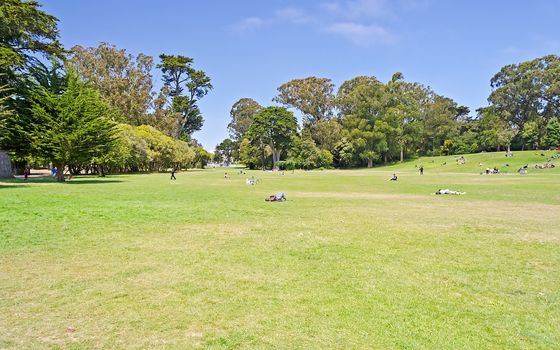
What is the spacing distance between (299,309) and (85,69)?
228 feet

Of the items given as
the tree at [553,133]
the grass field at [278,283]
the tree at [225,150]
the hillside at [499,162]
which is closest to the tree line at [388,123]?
the tree at [553,133]

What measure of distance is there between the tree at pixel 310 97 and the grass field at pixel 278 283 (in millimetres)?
81847

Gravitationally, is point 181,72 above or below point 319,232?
above

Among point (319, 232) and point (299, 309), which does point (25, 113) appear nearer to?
point (319, 232)

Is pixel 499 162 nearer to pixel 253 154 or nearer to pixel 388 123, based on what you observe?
pixel 388 123

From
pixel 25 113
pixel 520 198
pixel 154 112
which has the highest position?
pixel 154 112

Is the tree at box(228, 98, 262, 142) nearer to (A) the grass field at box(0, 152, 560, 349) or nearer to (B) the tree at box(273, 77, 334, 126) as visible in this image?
(B) the tree at box(273, 77, 334, 126)

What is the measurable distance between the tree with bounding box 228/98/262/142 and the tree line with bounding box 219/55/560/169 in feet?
76.9

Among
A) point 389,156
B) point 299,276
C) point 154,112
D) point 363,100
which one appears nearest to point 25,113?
point 299,276

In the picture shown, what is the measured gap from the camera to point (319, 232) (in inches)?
403

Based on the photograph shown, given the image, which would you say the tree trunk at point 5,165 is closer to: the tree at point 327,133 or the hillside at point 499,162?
the hillside at point 499,162

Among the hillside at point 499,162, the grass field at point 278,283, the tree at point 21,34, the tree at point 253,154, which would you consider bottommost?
the grass field at point 278,283

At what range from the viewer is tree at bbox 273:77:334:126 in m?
91.8

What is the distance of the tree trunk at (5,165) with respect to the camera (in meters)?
36.2
